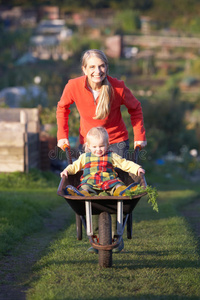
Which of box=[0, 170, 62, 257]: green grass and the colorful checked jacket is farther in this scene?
box=[0, 170, 62, 257]: green grass

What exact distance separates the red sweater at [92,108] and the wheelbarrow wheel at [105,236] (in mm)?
1050

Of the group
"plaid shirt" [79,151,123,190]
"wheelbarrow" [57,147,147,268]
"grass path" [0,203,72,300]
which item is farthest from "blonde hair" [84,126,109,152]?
"grass path" [0,203,72,300]

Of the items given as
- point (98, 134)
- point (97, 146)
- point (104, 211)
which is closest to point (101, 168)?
point (97, 146)

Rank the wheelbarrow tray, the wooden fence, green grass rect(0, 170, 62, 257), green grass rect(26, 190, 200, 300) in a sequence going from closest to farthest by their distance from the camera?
green grass rect(26, 190, 200, 300) < the wheelbarrow tray < green grass rect(0, 170, 62, 257) < the wooden fence

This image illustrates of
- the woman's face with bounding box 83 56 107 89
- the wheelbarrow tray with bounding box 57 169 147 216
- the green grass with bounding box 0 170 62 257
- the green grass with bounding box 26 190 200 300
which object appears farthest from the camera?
the green grass with bounding box 0 170 62 257

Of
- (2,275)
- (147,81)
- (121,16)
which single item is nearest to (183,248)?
(2,275)

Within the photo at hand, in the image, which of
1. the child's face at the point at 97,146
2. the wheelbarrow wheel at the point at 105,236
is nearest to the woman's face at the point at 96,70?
the child's face at the point at 97,146

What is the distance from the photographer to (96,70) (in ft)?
19.7

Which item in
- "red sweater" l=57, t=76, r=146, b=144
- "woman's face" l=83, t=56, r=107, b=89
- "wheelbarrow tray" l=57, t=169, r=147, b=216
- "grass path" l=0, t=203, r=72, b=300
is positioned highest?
"woman's face" l=83, t=56, r=107, b=89

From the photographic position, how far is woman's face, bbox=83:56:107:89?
6012 millimetres

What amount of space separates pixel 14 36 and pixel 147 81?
56.9 feet

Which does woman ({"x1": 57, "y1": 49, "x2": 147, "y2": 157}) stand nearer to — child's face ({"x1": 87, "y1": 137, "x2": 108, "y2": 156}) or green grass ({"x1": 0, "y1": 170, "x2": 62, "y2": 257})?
child's face ({"x1": 87, "y1": 137, "x2": 108, "y2": 156})

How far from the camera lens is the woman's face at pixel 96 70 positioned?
Result: 6012 mm

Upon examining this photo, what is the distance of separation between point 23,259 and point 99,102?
199 cm
